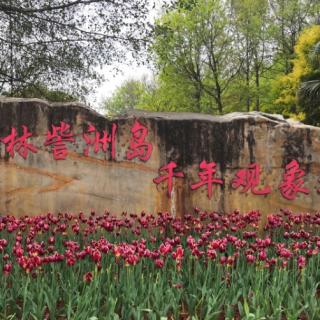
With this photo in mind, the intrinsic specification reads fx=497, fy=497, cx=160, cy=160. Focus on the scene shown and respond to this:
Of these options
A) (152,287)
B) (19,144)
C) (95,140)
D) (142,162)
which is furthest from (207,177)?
(152,287)

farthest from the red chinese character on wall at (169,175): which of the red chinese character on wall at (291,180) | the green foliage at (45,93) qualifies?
the green foliage at (45,93)

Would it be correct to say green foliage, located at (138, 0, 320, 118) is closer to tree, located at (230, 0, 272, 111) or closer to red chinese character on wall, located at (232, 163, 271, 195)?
tree, located at (230, 0, 272, 111)

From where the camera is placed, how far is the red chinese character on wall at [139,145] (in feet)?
20.7

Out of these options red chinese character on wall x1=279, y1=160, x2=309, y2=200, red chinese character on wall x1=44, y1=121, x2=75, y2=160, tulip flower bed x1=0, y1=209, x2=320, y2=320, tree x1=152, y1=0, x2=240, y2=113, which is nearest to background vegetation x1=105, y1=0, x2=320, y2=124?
tree x1=152, y1=0, x2=240, y2=113

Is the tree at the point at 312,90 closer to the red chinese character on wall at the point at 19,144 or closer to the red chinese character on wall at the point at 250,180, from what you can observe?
the red chinese character on wall at the point at 250,180

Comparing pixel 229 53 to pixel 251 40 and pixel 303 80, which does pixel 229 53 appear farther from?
pixel 303 80

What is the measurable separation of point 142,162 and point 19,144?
1562 millimetres

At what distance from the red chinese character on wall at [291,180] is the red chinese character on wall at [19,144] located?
3.25 meters

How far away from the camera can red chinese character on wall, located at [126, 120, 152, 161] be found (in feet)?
20.7

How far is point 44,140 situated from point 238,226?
110 inches

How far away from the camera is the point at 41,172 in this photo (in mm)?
6266

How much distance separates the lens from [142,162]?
6.35 metres

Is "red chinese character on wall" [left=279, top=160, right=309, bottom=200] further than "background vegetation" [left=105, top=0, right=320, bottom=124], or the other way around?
"background vegetation" [left=105, top=0, right=320, bottom=124]

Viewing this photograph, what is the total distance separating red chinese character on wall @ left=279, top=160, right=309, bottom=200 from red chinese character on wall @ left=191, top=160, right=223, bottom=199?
88 cm
